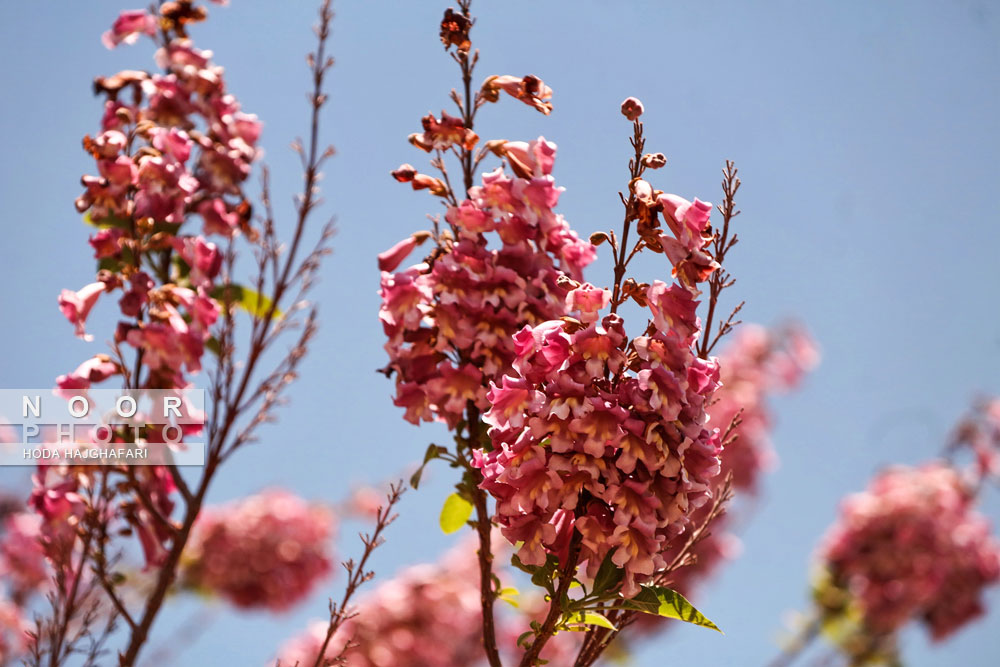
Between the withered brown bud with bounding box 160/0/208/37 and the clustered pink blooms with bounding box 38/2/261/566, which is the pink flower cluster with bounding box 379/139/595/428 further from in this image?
the withered brown bud with bounding box 160/0/208/37

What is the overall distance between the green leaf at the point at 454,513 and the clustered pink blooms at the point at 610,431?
635 mm

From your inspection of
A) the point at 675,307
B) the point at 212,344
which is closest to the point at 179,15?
the point at 212,344

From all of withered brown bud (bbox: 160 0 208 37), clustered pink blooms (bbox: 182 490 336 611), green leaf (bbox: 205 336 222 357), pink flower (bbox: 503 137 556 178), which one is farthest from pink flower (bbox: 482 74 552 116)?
clustered pink blooms (bbox: 182 490 336 611)

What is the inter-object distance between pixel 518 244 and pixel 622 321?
0.49 meters

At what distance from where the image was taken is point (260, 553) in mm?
6703

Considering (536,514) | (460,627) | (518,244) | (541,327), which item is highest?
(460,627)

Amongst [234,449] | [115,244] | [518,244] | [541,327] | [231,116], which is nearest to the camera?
[541,327]

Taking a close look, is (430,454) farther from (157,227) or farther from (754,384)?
(754,384)

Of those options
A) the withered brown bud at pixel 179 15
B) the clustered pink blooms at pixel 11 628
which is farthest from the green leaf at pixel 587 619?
the clustered pink blooms at pixel 11 628

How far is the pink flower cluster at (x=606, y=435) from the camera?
1532 mm

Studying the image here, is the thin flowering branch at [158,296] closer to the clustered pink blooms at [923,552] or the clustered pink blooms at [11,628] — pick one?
the clustered pink blooms at [11,628]

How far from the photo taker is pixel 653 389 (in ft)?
5.03

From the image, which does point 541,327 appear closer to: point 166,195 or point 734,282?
point 734,282

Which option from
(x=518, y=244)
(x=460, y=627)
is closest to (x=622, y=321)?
(x=518, y=244)
